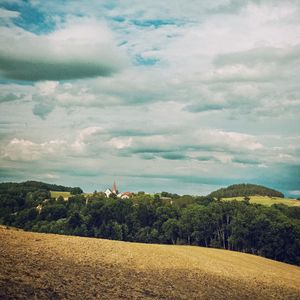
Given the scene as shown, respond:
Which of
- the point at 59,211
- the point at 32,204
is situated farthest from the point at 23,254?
the point at 32,204

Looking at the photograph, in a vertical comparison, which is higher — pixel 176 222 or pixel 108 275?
pixel 108 275

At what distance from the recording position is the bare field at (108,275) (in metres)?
20.2

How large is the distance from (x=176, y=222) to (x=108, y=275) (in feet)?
284

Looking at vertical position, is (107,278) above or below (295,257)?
above

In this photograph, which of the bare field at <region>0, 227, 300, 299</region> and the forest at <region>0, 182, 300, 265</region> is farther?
the forest at <region>0, 182, 300, 265</region>

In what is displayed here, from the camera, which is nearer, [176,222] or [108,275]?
[108,275]

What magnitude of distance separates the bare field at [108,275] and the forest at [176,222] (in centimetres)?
5756

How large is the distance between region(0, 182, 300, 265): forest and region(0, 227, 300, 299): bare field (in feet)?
189

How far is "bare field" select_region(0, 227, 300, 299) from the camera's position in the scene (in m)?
20.2

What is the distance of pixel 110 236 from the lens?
116 meters

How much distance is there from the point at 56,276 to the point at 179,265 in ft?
58.6

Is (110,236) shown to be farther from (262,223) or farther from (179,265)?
(179,265)

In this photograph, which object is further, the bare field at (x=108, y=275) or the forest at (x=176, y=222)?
the forest at (x=176, y=222)

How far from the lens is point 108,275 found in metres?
25.9
